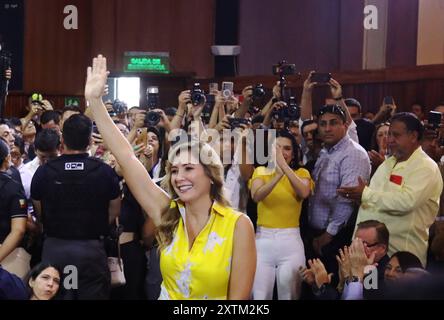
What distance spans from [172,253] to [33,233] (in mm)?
1796

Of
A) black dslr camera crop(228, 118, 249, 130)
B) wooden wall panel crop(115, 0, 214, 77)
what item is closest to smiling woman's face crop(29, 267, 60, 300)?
black dslr camera crop(228, 118, 249, 130)

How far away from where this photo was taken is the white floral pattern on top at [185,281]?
2.16 m

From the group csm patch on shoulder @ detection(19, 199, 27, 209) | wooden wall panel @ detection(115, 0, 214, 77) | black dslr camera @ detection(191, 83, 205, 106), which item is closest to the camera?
csm patch on shoulder @ detection(19, 199, 27, 209)

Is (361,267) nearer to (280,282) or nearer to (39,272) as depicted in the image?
(280,282)

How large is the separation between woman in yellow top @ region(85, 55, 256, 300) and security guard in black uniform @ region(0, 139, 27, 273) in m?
1.38

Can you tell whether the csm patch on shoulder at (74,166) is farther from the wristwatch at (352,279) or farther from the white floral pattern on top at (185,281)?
the white floral pattern on top at (185,281)

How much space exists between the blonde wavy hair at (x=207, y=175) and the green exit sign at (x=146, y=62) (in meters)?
8.32

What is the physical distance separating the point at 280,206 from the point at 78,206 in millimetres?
1067

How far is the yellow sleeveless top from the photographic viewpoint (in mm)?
2154

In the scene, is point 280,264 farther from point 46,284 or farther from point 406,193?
point 46,284

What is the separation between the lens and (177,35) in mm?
10914

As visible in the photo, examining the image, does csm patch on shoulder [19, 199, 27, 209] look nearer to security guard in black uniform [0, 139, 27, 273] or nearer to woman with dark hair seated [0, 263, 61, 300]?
security guard in black uniform [0, 139, 27, 273]

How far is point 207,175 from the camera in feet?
7.50

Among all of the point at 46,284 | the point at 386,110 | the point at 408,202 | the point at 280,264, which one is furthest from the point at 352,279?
the point at 386,110
